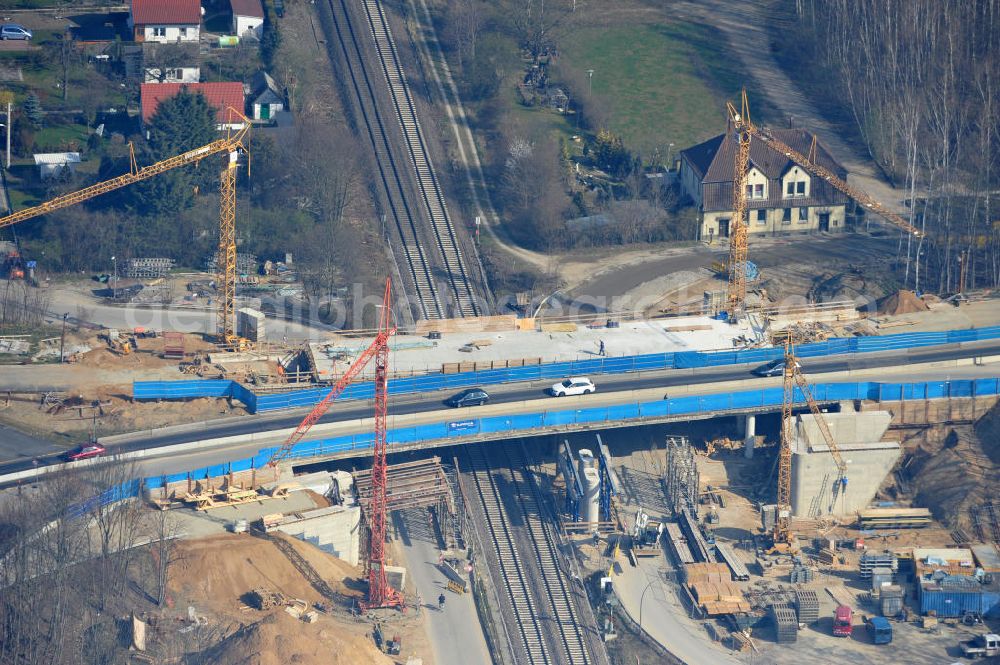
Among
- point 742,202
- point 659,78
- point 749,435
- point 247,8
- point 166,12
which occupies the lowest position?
point 749,435

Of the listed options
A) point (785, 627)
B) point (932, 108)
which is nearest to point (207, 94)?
point (932, 108)

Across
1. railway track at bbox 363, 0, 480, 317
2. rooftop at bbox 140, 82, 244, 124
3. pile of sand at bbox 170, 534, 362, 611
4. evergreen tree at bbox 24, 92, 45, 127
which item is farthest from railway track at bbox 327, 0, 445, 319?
pile of sand at bbox 170, 534, 362, 611

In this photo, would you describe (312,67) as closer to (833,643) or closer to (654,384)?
(654,384)

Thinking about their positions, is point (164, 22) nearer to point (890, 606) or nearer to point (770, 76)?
point (770, 76)

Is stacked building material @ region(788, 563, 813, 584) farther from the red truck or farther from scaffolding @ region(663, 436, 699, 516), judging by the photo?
scaffolding @ region(663, 436, 699, 516)

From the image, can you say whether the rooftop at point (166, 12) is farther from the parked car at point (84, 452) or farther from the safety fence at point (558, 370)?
the parked car at point (84, 452)

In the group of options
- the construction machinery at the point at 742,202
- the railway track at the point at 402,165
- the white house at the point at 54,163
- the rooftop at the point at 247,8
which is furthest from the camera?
the rooftop at the point at 247,8

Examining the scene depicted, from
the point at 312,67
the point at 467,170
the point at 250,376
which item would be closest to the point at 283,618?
the point at 250,376

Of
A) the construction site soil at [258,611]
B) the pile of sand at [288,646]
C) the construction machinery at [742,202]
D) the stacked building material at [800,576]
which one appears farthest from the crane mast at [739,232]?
the pile of sand at [288,646]
